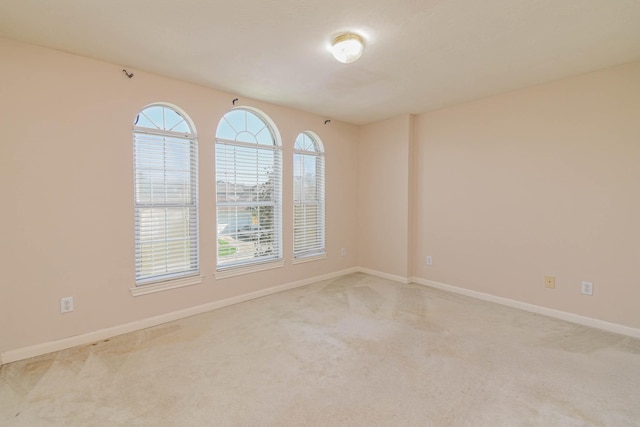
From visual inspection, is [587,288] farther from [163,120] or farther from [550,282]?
[163,120]

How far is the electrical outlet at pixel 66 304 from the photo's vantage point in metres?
2.50

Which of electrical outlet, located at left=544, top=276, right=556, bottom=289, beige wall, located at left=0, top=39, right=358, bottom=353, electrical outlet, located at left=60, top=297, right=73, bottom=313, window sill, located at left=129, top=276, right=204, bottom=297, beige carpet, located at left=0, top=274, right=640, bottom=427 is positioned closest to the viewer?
beige carpet, located at left=0, top=274, right=640, bottom=427

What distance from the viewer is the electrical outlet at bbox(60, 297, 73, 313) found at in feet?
8.19

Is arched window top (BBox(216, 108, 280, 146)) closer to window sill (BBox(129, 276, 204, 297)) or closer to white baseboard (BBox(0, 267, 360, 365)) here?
window sill (BBox(129, 276, 204, 297))

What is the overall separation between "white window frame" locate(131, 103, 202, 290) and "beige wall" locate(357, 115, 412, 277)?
258 centimetres

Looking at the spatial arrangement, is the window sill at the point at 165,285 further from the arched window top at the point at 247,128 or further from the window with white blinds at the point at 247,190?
the arched window top at the point at 247,128

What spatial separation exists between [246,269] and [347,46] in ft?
8.34

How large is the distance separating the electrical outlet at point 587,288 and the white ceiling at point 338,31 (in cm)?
195

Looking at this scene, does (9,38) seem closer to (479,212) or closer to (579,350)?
(479,212)

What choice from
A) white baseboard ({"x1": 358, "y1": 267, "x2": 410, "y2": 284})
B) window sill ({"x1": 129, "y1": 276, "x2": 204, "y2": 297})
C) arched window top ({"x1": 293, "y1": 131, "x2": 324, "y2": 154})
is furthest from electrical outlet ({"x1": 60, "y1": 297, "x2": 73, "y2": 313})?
white baseboard ({"x1": 358, "y1": 267, "x2": 410, "y2": 284})

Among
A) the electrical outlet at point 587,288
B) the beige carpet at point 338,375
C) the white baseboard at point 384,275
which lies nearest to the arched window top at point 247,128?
the beige carpet at point 338,375

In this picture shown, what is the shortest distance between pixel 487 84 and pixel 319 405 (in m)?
3.21

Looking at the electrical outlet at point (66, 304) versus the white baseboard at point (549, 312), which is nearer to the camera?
the electrical outlet at point (66, 304)

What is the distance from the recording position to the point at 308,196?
437cm
